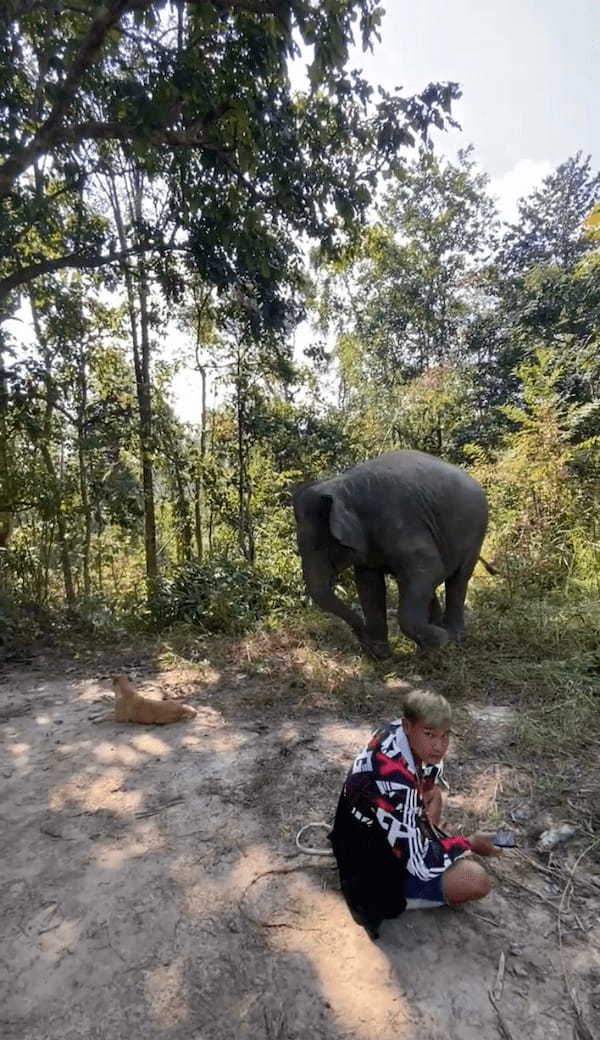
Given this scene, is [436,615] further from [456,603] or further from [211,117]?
[211,117]

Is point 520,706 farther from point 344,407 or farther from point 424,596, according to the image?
point 344,407

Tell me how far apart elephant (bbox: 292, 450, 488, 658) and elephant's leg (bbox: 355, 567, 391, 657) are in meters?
0.04

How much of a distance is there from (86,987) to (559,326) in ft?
39.4

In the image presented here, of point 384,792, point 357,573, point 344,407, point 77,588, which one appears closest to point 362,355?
point 344,407

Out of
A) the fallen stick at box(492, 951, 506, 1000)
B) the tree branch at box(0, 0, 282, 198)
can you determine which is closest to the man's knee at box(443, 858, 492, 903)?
the fallen stick at box(492, 951, 506, 1000)

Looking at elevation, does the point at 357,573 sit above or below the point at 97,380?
below

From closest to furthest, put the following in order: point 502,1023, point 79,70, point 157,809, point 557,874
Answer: point 502,1023 → point 557,874 → point 157,809 → point 79,70

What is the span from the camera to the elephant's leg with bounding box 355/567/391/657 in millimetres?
4738

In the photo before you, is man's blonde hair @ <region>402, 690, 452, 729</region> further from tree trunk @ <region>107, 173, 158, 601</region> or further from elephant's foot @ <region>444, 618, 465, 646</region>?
tree trunk @ <region>107, 173, 158, 601</region>

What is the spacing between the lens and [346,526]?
164 inches

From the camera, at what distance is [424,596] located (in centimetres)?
423

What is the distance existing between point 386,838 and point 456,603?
3.20 meters

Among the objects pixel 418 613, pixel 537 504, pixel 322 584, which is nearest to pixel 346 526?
pixel 322 584

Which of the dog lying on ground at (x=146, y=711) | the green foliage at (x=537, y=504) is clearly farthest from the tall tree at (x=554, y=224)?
the dog lying on ground at (x=146, y=711)
